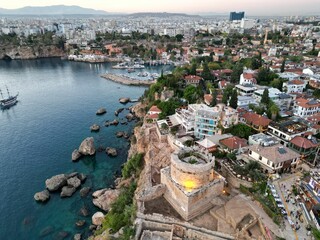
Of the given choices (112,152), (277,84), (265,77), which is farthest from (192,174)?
(265,77)

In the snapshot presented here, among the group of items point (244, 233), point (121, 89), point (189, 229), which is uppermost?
point (244, 233)

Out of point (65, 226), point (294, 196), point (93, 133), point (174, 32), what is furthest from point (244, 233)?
point (174, 32)

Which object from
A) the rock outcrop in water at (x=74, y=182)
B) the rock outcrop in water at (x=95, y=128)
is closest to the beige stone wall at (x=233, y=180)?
the rock outcrop in water at (x=74, y=182)

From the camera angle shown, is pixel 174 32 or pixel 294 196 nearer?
pixel 294 196

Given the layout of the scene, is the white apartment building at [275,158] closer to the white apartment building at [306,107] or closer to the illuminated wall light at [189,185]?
the illuminated wall light at [189,185]

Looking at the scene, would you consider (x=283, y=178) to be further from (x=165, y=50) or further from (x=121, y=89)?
(x=165, y=50)

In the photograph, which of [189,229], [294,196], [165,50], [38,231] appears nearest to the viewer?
[189,229]
